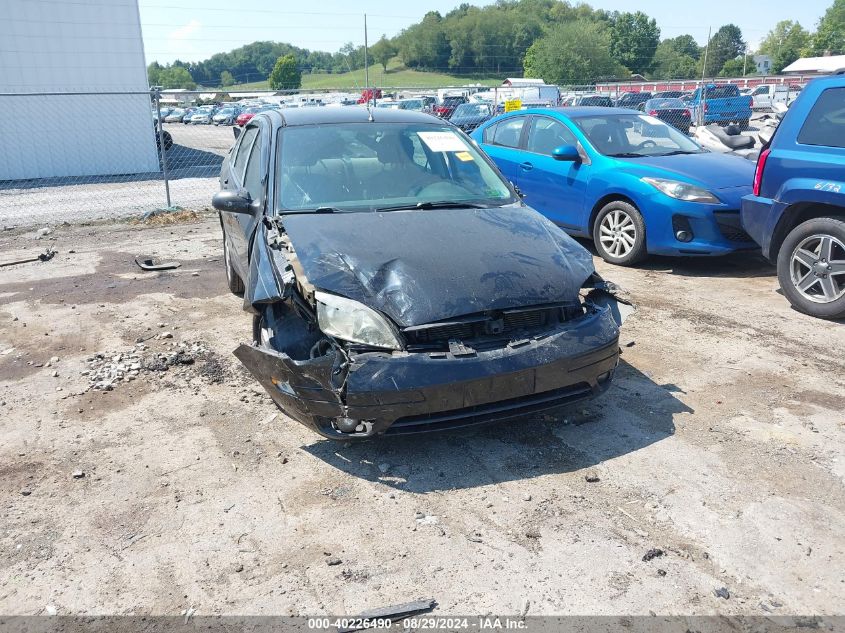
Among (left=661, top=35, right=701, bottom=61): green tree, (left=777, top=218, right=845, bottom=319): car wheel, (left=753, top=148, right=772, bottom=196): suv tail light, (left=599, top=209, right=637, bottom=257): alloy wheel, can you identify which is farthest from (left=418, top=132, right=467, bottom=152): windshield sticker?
(left=661, top=35, right=701, bottom=61): green tree

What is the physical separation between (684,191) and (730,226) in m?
0.58

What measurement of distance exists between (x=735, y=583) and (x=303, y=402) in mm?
2046

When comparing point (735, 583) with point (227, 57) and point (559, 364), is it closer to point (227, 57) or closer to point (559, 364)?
point (559, 364)

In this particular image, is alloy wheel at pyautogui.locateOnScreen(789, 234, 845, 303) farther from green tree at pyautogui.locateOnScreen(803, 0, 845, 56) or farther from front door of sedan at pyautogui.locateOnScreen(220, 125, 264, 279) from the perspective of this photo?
green tree at pyautogui.locateOnScreen(803, 0, 845, 56)

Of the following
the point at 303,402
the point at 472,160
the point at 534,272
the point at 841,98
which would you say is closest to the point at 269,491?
the point at 303,402

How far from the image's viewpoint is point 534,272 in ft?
12.4

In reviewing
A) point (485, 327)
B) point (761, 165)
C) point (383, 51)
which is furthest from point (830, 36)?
point (485, 327)

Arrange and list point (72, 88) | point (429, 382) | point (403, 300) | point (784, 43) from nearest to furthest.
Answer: point (429, 382), point (403, 300), point (72, 88), point (784, 43)

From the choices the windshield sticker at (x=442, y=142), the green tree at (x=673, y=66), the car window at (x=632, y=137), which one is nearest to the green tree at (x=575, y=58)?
the green tree at (x=673, y=66)

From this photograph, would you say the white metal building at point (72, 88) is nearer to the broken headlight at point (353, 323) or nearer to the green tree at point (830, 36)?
the broken headlight at point (353, 323)

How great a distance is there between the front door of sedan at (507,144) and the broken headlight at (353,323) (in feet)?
17.9

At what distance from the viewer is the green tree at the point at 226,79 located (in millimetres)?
95113

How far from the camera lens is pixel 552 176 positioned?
8.06m

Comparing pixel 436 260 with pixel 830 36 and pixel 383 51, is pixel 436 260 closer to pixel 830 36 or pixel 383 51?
pixel 830 36
